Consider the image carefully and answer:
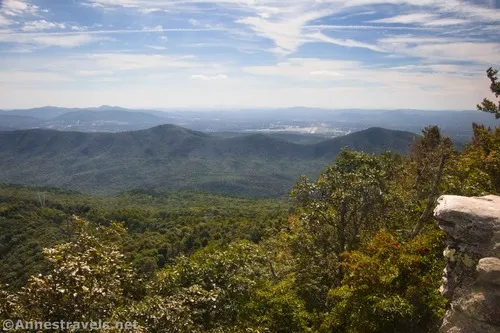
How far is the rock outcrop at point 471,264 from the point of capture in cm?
1386

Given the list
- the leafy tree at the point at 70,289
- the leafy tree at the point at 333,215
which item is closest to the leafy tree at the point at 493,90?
the leafy tree at the point at 333,215

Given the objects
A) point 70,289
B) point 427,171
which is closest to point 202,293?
point 70,289

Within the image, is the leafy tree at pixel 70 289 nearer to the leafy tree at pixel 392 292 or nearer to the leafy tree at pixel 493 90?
the leafy tree at pixel 392 292

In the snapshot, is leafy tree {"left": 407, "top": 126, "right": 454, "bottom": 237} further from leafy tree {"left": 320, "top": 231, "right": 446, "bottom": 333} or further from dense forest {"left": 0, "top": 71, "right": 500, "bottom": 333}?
leafy tree {"left": 320, "top": 231, "right": 446, "bottom": 333}

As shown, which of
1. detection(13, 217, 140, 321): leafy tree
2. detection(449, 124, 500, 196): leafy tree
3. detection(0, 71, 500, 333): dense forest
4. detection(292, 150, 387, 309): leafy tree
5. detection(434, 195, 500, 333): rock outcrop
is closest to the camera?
detection(13, 217, 140, 321): leafy tree

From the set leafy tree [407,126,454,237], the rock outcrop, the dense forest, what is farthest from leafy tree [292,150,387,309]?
the rock outcrop

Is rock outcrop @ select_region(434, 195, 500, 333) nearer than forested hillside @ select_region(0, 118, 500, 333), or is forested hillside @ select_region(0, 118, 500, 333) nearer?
forested hillside @ select_region(0, 118, 500, 333)

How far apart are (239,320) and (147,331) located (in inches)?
255

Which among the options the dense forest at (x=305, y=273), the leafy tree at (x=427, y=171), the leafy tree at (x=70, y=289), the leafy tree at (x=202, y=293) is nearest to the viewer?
the leafy tree at (x=70, y=289)

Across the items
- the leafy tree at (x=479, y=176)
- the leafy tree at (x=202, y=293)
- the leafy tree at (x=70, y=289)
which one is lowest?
the leafy tree at (x=202, y=293)

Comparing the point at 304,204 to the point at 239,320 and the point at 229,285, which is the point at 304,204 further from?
the point at 239,320

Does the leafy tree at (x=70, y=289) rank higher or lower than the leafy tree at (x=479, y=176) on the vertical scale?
lower

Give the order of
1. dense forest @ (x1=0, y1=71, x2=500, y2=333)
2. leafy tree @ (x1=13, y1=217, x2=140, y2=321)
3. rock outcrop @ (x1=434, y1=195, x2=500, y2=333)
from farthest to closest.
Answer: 1. rock outcrop @ (x1=434, y1=195, x2=500, y2=333)
2. dense forest @ (x1=0, y1=71, x2=500, y2=333)
3. leafy tree @ (x1=13, y1=217, x2=140, y2=321)

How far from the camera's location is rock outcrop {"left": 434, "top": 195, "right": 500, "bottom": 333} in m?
13.9
